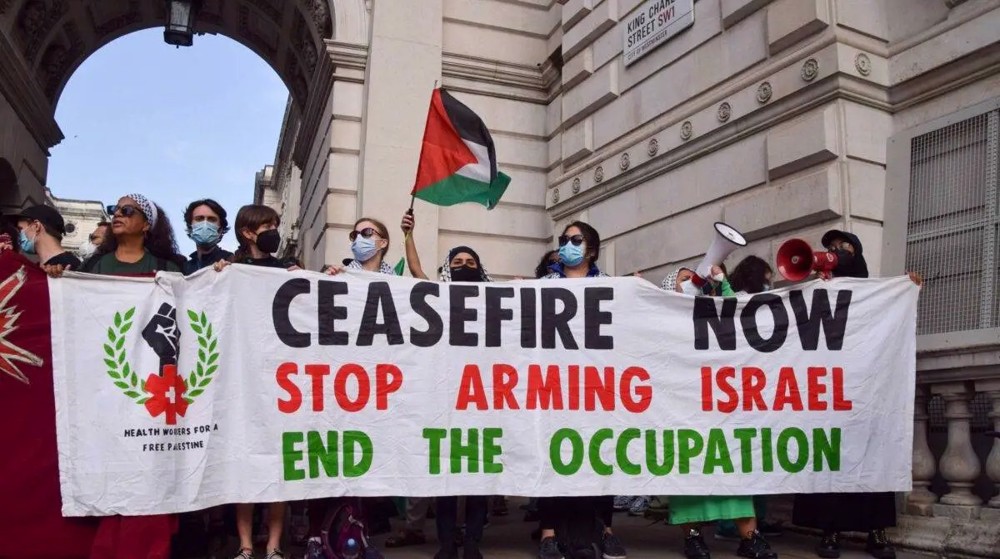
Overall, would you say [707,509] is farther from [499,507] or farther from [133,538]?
[133,538]

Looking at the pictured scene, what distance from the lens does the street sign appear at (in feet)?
29.2

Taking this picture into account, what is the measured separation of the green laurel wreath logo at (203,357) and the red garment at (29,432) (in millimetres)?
717

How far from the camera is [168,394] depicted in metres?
4.47

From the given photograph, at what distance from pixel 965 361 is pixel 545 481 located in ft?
9.32

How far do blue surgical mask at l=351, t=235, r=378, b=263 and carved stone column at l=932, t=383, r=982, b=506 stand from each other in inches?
155

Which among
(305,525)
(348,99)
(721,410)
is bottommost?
(305,525)

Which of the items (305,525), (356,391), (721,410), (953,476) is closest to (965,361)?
(953,476)

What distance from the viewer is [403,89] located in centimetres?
1124

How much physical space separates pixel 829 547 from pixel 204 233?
14.5 ft

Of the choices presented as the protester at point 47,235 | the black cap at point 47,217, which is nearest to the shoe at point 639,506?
the protester at point 47,235

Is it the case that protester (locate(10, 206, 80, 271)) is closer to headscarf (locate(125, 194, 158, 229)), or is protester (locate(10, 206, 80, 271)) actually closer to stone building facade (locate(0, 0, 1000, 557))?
headscarf (locate(125, 194, 158, 229))

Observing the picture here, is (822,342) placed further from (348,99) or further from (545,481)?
(348,99)

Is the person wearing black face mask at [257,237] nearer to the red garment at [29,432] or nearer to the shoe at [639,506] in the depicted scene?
the red garment at [29,432]

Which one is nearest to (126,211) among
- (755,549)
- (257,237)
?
(257,237)
